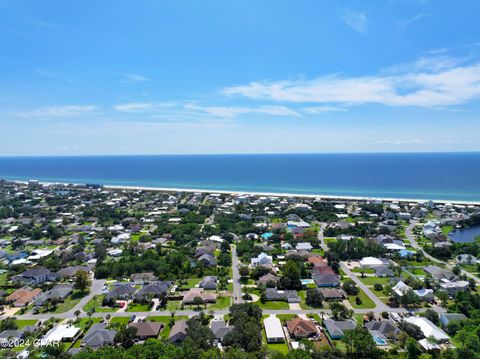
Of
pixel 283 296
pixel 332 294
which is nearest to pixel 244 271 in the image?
pixel 283 296

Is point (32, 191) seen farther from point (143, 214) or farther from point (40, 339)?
point (40, 339)

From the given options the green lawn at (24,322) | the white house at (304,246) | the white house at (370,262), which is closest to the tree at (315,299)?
the white house at (370,262)

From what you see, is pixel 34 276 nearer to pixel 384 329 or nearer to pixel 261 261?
pixel 261 261

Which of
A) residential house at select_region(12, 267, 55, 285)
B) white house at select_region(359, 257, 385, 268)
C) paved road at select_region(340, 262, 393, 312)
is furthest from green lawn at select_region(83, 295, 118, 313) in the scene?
white house at select_region(359, 257, 385, 268)

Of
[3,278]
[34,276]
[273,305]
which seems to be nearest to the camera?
[273,305]

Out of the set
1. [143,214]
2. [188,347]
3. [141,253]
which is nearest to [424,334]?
[188,347]

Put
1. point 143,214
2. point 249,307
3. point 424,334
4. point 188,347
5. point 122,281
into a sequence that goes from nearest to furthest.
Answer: point 188,347 → point 424,334 → point 249,307 → point 122,281 → point 143,214
